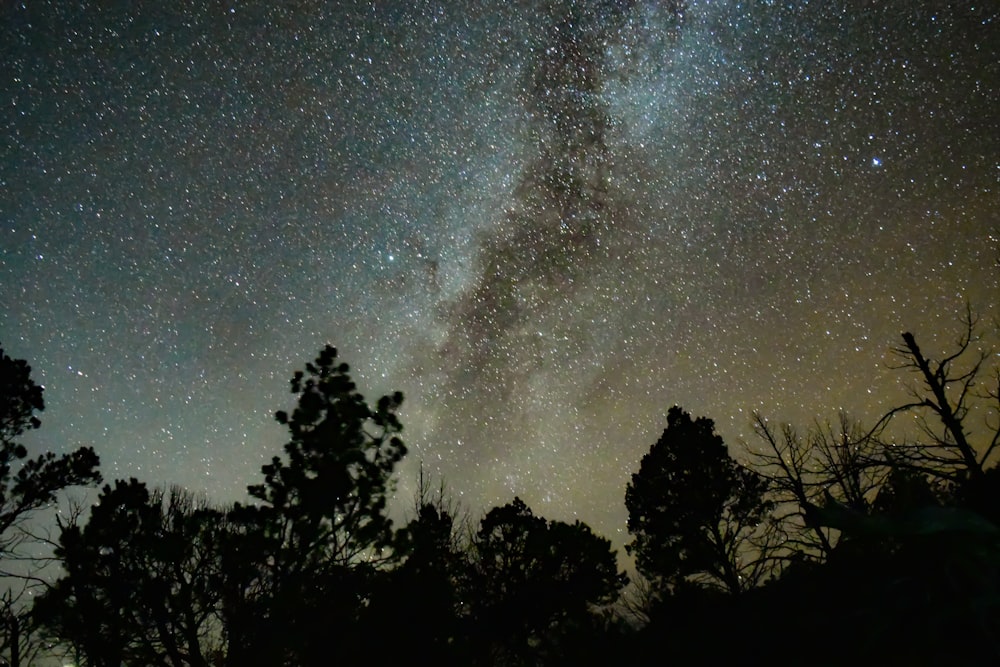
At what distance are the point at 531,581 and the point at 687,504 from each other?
7.51m

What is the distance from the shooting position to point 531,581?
→ 23.5 meters

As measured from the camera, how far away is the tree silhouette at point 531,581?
874 inches

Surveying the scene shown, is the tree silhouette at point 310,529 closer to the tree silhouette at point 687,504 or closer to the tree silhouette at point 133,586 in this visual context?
the tree silhouette at point 133,586

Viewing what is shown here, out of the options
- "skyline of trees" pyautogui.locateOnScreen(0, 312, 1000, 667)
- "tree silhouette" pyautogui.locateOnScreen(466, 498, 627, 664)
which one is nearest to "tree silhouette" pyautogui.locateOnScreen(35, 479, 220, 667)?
"skyline of trees" pyautogui.locateOnScreen(0, 312, 1000, 667)

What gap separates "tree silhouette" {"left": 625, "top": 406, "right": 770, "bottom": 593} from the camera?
20.4 metres

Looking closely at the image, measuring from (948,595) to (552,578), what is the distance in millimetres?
23585

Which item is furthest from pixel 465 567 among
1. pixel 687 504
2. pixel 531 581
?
pixel 687 504

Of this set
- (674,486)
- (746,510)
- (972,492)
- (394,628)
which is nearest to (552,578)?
(674,486)

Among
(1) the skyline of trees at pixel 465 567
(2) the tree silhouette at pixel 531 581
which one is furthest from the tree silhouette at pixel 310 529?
(2) the tree silhouette at pixel 531 581

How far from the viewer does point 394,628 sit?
44.2 ft

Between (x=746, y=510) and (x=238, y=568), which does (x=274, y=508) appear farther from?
(x=746, y=510)

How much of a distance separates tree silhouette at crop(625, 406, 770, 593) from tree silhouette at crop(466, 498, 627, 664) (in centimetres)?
365

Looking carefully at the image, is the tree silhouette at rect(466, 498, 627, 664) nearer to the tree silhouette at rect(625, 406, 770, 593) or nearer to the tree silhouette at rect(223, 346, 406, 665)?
the tree silhouette at rect(625, 406, 770, 593)

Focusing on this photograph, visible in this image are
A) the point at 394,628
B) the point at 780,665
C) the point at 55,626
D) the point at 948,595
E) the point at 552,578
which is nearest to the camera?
the point at 948,595
